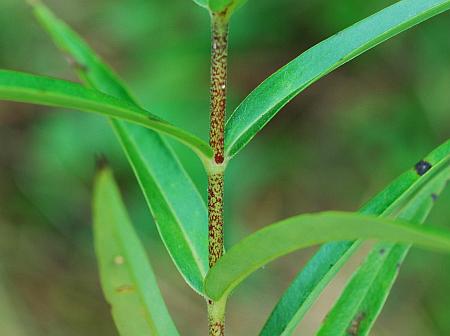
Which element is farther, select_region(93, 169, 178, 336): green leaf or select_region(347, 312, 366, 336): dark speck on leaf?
select_region(347, 312, 366, 336): dark speck on leaf

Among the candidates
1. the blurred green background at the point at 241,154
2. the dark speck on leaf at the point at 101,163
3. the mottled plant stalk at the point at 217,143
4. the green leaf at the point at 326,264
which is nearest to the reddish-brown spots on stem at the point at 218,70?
A: the mottled plant stalk at the point at 217,143

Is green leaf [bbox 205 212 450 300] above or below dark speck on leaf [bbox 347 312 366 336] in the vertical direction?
above

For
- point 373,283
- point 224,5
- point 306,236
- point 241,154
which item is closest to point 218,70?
point 224,5

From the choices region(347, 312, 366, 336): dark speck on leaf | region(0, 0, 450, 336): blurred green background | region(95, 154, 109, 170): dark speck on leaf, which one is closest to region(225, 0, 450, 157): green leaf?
region(95, 154, 109, 170): dark speck on leaf

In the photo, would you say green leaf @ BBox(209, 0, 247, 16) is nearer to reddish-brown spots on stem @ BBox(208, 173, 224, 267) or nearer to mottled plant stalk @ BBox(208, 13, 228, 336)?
mottled plant stalk @ BBox(208, 13, 228, 336)

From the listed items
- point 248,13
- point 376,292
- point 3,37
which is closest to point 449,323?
point 248,13

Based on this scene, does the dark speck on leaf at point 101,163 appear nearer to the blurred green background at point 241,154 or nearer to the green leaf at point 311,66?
the green leaf at point 311,66
